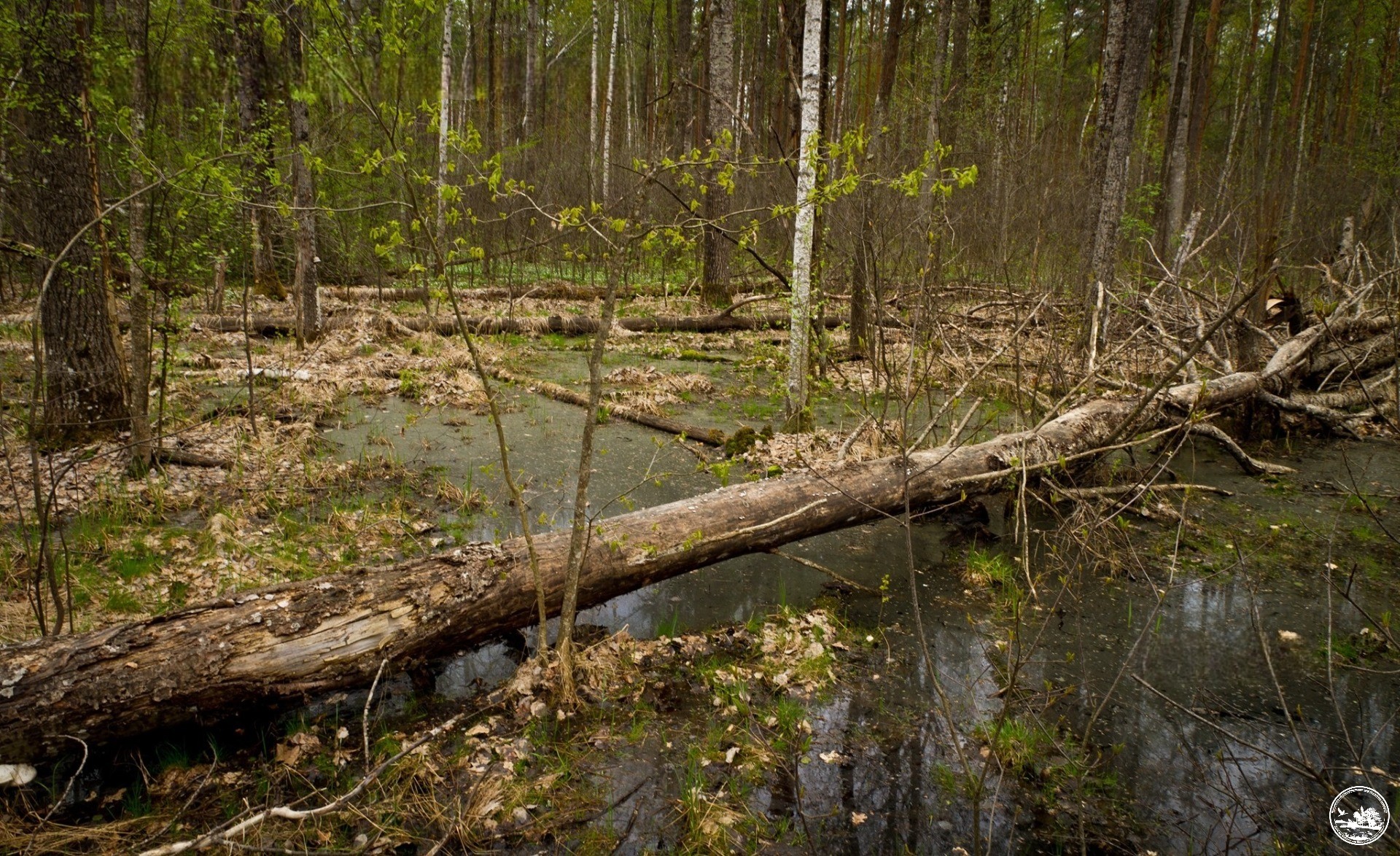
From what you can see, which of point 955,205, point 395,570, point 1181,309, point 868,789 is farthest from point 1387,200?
point 395,570

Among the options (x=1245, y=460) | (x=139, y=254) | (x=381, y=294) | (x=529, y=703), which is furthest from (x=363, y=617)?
(x=381, y=294)

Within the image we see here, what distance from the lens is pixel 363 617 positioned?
3.32m

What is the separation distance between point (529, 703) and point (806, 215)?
15.5 ft

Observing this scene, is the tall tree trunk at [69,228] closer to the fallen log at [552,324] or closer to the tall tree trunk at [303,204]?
the tall tree trunk at [303,204]

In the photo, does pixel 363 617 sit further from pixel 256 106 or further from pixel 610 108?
pixel 610 108

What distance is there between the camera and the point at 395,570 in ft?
11.7

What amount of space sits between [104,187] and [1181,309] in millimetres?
10828

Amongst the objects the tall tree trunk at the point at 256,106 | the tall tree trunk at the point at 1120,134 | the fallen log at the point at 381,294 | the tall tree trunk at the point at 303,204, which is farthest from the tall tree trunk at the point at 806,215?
the fallen log at the point at 381,294

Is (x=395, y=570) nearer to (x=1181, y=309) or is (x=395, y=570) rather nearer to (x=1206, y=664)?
(x=1206, y=664)

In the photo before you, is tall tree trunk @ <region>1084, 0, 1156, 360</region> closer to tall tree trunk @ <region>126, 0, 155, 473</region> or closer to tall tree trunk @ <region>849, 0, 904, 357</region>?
tall tree trunk @ <region>849, 0, 904, 357</region>

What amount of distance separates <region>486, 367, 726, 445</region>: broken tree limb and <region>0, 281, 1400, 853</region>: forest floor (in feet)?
0.69

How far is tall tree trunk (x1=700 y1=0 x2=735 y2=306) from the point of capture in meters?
10.5

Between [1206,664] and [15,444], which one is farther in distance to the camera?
[15,444]

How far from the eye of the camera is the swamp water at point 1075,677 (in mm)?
2855
